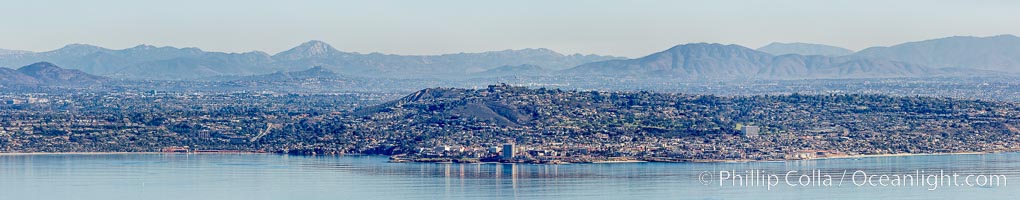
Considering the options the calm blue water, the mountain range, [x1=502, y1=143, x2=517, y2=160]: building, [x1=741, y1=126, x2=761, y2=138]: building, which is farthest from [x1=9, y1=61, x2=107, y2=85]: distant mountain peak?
[x1=502, y1=143, x2=517, y2=160]: building

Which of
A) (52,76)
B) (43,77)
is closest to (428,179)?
(43,77)

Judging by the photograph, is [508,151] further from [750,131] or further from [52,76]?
[52,76]

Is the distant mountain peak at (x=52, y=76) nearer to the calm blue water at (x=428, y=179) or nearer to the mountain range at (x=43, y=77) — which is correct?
the mountain range at (x=43, y=77)

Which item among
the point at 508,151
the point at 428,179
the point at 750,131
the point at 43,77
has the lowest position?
the point at 428,179

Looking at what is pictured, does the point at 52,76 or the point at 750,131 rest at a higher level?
the point at 52,76

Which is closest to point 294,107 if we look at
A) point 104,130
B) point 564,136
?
point 104,130

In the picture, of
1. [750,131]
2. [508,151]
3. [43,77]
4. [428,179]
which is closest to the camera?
[428,179]

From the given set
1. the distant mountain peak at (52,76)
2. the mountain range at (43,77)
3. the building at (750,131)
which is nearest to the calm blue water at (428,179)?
the building at (750,131)
